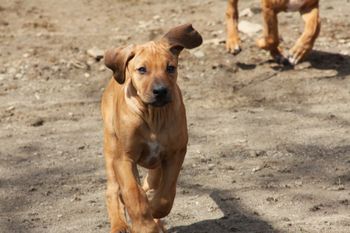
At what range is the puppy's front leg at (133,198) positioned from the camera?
19.1 feet

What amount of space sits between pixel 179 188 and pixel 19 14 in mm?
5989

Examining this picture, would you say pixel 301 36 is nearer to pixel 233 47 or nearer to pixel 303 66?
pixel 303 66

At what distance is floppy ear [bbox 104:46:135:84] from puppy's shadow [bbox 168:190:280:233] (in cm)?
118

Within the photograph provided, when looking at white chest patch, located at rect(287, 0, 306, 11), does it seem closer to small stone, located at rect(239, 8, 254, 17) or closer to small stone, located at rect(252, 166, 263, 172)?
small stone, located at rect(239, 8, 254, 17)

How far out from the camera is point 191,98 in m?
9.76

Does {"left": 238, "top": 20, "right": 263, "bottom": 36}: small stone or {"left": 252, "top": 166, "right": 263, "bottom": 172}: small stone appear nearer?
{"left": 252, "top": 166, "right": 263, "bottom": 172}: small stone

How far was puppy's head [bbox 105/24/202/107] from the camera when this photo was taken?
5641mm

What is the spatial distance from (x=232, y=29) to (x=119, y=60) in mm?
4979

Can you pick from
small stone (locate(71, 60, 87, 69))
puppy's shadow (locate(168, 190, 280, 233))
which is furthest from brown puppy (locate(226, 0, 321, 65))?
puppy's shadow (locate(168, 190, 280, 233))

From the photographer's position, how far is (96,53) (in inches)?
425

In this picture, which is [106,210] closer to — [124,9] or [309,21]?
[309,21]

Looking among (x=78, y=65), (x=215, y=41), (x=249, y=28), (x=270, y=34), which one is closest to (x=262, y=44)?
(x=270, y=34)

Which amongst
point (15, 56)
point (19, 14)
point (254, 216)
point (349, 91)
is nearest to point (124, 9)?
point (19, 14)

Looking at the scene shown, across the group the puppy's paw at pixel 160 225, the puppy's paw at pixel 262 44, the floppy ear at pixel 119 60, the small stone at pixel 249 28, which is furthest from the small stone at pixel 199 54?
the floppy ear at pixel 119 60
